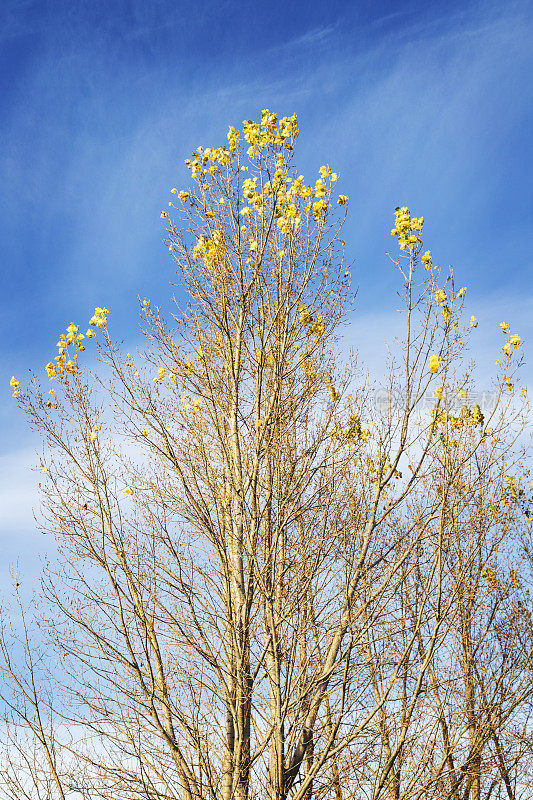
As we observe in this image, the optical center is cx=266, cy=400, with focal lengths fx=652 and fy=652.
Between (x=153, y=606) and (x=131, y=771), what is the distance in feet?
4.32

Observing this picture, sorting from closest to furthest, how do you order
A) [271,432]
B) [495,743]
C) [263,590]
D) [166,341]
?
1. [263,590]
2. [271,432]
3. [166,341]
4. [495,743]

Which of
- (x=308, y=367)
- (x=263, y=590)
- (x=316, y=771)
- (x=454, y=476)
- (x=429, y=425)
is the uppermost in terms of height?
(x=308, y=367)

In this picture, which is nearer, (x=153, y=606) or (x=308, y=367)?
(x=153, y=606)

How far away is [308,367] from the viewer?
6.57m

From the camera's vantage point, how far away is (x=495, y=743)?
809cm

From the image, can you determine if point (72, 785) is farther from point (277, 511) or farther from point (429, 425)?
point (429, 425)

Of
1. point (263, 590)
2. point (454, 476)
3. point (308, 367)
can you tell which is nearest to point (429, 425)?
point (454, 476)

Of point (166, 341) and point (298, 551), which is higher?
point (166, 341)

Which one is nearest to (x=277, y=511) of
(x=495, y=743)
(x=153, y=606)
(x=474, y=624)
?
(x=153, y=606)

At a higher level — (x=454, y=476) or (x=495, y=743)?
(x=454, y=476)

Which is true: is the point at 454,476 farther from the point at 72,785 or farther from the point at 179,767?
the point at 72,785

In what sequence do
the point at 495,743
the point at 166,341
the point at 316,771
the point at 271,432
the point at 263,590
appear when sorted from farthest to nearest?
the point at 495,743
the point at 166,341
the point at 271,432
the point at 263,590
the point at 316,771

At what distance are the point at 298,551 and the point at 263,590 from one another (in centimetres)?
53

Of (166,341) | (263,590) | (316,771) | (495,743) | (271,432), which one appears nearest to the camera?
(316,771)
